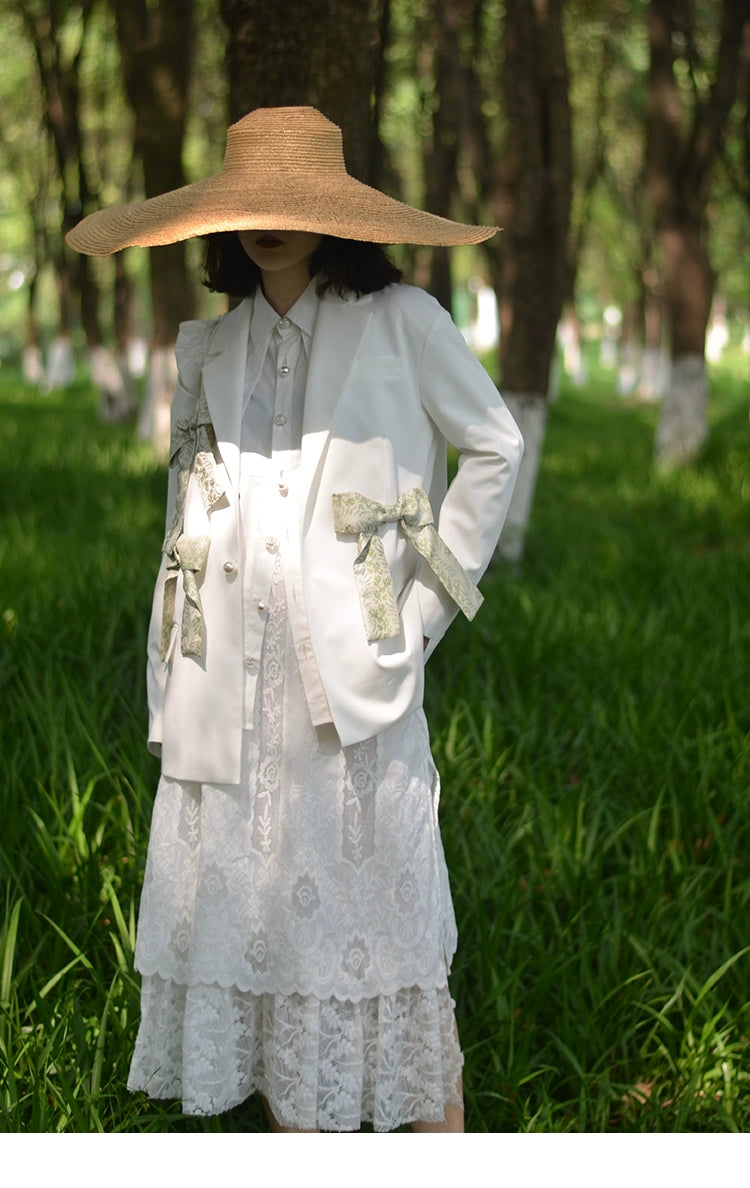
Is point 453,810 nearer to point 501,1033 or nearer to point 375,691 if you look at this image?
point 501,1033

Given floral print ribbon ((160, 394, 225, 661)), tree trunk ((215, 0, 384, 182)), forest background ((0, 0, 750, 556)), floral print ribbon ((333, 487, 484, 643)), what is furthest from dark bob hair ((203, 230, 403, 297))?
tree trunk ((215, 0, 384, 182))

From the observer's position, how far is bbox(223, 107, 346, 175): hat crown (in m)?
2.23

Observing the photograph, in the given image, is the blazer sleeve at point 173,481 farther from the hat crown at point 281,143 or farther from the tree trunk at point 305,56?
the tree trunk at point 305,56

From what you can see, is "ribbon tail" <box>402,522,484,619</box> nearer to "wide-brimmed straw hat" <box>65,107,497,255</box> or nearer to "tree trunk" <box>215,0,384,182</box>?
"wide-brimmed straw hat" <box>65,107,497,255</box>

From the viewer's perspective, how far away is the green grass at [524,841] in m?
2.58

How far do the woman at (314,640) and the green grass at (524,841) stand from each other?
15.6 inches

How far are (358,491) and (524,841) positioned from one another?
4.72 feet

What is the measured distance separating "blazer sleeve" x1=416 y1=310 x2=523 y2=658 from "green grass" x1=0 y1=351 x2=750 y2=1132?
0.97 meters

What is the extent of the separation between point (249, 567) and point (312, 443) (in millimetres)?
232

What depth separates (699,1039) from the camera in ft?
8.84

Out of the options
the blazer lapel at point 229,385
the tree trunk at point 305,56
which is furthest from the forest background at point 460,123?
the blazer lapel at point 229,385

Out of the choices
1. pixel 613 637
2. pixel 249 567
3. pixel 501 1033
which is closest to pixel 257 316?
pixel 249 567

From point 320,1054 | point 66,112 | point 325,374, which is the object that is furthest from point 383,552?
point 66,112

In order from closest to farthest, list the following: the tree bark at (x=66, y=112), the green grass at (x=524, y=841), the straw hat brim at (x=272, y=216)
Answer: the straw hat brim at (x=272, y=216), the green grass at (x=524, y=841), the tree bark at (x=66, y=112)
